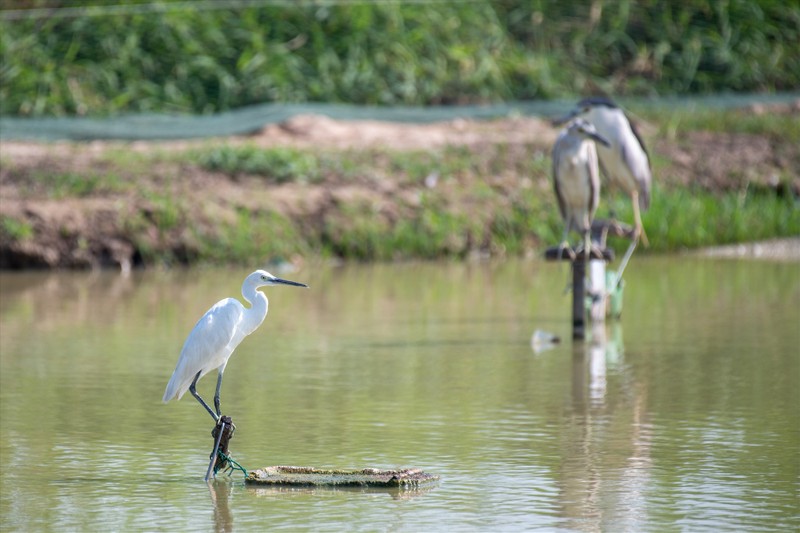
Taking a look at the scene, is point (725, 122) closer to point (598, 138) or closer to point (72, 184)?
point (72, 184)

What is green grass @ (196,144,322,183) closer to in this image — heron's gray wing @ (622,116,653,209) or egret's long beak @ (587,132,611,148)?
heron's gray wing @ (622,116,653,209)

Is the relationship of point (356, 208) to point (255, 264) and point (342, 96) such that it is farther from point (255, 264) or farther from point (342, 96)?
point (342, 96)

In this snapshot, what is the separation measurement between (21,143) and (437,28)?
631cm

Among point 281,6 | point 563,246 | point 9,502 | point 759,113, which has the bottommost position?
point 9,502

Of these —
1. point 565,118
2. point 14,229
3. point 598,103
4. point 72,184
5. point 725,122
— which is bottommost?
point 14,229

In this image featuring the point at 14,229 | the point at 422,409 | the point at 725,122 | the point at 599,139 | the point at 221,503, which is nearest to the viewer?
the point at 221,503

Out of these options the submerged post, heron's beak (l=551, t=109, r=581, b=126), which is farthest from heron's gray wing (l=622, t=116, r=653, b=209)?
the submerged post

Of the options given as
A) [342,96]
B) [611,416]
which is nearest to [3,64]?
[342,96]

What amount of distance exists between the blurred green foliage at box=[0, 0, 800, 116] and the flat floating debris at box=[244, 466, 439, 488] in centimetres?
1356

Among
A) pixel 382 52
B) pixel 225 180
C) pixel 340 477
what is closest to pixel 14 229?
pixel 225 180

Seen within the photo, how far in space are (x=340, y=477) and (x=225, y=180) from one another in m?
10.5

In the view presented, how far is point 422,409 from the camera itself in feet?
27.8

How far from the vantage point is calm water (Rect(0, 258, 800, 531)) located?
620cm

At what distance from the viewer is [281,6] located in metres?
21.0
